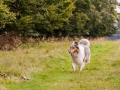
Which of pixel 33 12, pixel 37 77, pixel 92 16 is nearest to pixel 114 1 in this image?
pixel 92 16

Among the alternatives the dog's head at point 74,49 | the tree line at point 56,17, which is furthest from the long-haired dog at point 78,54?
the tree line at point 56,17

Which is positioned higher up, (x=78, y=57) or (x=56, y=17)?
(x=78, y=57)

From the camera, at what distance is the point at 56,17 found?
2570 centimetres

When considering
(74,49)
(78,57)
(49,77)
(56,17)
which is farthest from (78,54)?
(56,17)

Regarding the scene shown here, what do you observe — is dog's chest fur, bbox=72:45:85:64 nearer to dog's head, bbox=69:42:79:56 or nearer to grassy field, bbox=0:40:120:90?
dog's head, bbox=69:42:79:56

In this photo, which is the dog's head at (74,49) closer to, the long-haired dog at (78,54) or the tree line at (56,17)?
the long-haired dog at (78,54)

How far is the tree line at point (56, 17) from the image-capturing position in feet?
74.7

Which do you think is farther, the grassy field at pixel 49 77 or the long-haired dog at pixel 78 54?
the long-haired dog at pixel 78 54

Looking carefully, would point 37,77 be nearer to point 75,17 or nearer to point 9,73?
point 9,73

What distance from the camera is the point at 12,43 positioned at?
20.3 metres

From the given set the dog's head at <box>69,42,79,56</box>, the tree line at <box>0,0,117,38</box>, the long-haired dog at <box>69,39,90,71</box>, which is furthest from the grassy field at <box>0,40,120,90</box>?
the tree line at <box>0,0,117,38</box>

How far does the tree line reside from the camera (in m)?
22.8

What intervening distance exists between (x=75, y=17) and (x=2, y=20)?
1770 cm

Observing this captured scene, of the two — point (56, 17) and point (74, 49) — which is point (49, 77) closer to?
point (74, 49)
